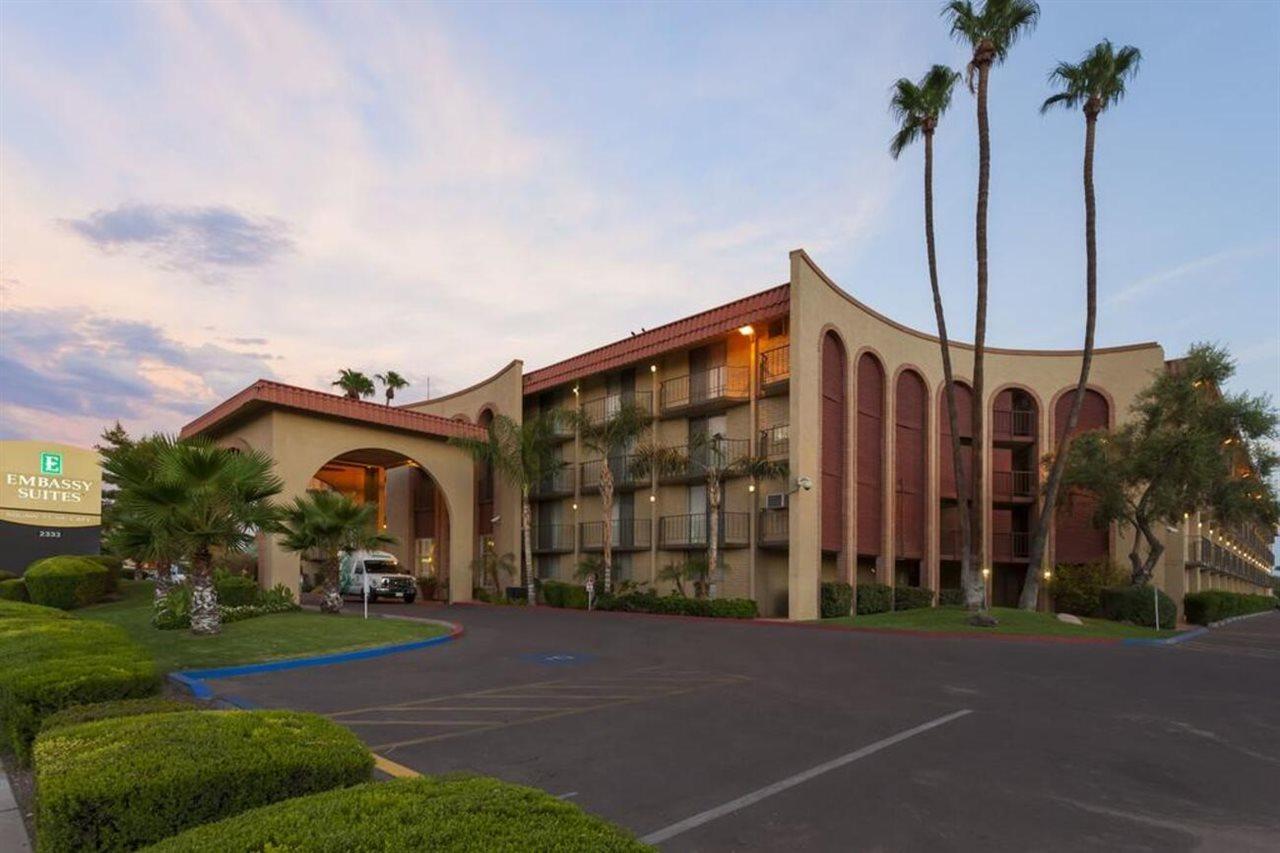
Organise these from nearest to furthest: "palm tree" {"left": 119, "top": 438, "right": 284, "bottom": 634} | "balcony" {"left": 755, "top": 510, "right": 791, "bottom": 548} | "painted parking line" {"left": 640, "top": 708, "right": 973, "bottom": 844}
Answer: "painted parking line" {"left": 640, "top": 708, "right": 973, "bottom": 844} → "palm tree" {"left": 119, "top": 438, "right": 284, "bottom": 634} → "balcony" {"left": 755, "top": 510, "right": 791, "bottom": 548}

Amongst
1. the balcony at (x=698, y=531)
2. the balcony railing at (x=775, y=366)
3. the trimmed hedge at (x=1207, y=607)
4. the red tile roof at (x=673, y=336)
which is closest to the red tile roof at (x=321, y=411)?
the red tile roof at (x=673, y=336)

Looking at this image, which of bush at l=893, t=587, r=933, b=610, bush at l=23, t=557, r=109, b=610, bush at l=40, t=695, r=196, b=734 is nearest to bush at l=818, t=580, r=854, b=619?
bush at l=893, t=587, r=933, b=610

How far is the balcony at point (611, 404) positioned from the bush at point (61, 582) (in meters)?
16.9

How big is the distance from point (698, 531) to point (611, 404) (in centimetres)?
728

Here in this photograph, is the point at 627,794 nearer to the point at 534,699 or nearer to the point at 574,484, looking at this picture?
the point at 534,699

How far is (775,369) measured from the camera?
96.1 ft

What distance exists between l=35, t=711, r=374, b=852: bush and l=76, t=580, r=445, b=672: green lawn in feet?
30.4

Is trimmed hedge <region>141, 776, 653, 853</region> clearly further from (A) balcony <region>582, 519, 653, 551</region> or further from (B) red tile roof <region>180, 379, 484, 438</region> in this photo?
(A) balcony <region>582, 519, 653, 551</region>

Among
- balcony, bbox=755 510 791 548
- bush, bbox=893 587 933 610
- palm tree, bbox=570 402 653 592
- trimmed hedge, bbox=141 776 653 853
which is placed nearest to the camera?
trimmed hedge, bbox=141 776 653 853

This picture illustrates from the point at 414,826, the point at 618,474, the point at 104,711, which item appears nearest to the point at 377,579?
the point at 618,474

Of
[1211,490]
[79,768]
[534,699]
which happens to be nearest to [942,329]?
[1211,490]

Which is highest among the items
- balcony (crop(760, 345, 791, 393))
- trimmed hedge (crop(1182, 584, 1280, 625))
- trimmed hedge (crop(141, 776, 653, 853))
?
balcony (crop(760, 345, 791, 393))

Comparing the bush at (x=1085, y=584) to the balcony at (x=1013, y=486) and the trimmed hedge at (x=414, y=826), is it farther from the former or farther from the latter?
the trimmed hedge at (x=414, y=826)

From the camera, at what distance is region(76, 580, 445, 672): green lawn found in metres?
14.4
